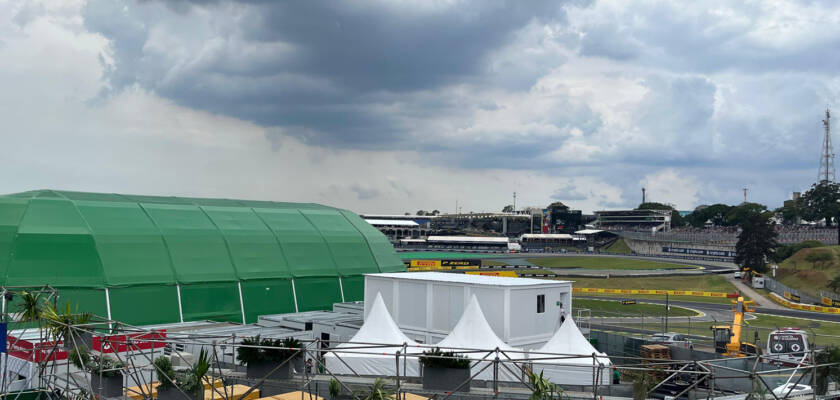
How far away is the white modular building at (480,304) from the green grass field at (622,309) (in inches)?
1366

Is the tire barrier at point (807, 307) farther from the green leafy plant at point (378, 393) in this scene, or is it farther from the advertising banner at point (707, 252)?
the advertising banner at point (707, 252)

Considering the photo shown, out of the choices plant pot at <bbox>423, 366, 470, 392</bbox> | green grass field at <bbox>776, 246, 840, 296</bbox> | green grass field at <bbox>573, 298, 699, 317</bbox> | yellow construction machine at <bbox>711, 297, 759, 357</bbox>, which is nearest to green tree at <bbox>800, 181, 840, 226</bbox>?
green grass field at <bbox>776, 246, 840, 296</bbox>

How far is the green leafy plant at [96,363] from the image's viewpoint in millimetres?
25070

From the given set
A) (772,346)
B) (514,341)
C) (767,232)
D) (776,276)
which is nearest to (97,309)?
(514,341)

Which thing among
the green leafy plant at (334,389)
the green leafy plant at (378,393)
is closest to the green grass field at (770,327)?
the green leafy plant at (334,389)

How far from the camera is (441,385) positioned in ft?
75.5

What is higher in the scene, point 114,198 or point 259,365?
point 114,198

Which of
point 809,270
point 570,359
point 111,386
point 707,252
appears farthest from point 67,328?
point 707,252

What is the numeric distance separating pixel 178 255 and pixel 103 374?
2651cm

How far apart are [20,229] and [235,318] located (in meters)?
16.0

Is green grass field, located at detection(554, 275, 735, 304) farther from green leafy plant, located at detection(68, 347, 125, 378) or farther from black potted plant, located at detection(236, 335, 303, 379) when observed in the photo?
green leafy plant, located at detection(68, 347, 125, 378)

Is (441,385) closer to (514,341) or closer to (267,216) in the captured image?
(514,341)

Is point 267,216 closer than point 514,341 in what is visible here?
No

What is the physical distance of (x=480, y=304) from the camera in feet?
139
